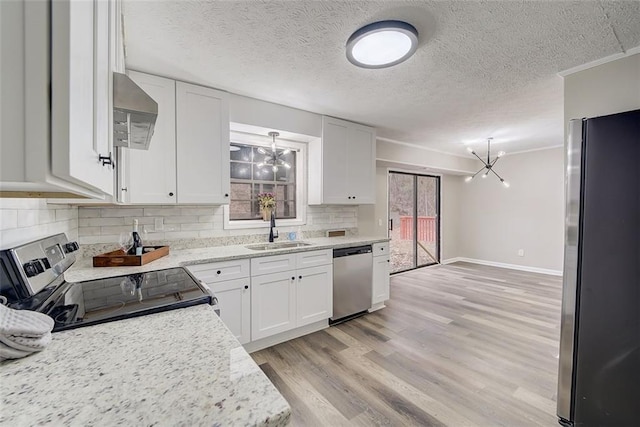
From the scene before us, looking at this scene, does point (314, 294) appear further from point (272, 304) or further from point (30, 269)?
point (30, 269)

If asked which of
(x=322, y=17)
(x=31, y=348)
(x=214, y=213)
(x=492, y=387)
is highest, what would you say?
(x=322, y=17)

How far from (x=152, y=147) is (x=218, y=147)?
53 centimetres

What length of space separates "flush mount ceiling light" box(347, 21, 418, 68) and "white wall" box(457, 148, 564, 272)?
490cm

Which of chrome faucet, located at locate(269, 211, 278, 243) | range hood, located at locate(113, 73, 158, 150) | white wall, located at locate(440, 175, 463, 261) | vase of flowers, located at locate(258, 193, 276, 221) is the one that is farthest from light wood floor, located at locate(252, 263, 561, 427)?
white wall, located at locate(440, 175, 463, 261)

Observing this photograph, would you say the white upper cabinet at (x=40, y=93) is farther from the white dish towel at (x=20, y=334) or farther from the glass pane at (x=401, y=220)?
the glass pane at (x=401, y=220)

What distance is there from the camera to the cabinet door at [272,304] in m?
2.47

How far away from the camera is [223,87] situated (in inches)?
98.1

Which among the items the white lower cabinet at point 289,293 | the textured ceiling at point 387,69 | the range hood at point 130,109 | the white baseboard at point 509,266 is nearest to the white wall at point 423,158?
the textured ceiling at point 387,69

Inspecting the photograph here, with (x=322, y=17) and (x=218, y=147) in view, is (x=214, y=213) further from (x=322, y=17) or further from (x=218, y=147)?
(x=322, y=17)

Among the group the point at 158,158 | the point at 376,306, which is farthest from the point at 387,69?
the point at 376,306

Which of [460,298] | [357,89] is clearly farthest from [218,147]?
[460,298]

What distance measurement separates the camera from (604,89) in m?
1.96

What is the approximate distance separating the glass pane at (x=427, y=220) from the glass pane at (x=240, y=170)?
156 inches

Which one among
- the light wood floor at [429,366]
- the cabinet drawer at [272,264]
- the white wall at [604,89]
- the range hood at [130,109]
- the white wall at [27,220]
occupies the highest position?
the white wall at [604,89]
